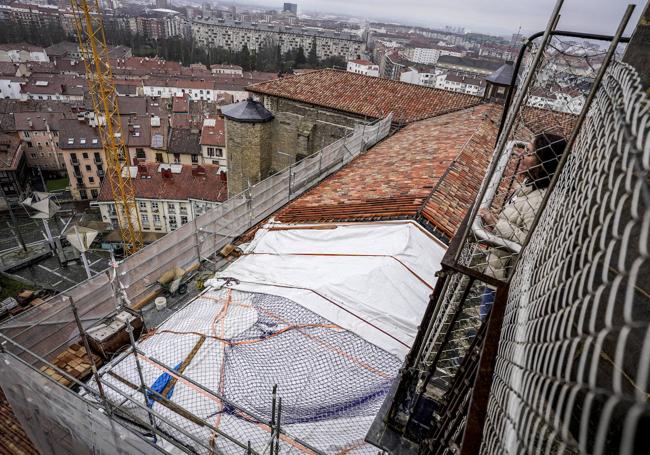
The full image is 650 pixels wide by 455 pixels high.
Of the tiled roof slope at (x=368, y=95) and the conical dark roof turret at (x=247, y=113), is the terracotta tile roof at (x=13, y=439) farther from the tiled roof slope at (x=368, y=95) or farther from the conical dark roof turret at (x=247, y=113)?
the tiled roof slope at (x=368, y=95)

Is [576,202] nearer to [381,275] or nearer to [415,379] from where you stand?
[415,379]

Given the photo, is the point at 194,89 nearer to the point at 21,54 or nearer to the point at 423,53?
the point at 21,54

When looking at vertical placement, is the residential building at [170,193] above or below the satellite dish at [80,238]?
below

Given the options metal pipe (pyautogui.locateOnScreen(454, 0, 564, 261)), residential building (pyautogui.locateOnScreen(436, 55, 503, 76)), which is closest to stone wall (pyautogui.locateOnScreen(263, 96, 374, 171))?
metal pipe (pyautogui.locateOnScreen(454, 0, 564, 261))

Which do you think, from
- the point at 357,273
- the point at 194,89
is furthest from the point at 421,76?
the point at 357,273

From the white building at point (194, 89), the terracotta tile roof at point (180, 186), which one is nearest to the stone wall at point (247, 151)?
the terracotta tile roof at point (180, 186)
